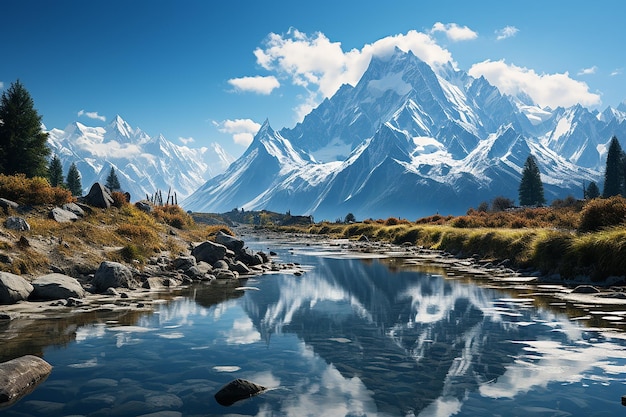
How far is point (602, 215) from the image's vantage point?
2662 cm

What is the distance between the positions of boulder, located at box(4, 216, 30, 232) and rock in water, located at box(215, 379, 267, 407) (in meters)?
19.8

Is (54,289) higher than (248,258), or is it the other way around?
(248,258)

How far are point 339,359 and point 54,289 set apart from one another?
12.8 metres

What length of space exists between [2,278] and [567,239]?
25945mm

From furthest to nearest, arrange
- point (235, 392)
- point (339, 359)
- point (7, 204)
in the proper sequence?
point (7, 204)
point (339, 359)
point (235, 392)

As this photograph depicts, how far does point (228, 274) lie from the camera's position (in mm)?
27766

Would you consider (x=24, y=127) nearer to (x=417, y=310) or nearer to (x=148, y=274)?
(x=148, y=274)

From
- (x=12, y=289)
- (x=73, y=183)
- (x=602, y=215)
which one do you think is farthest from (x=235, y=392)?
(x=73, y=183)

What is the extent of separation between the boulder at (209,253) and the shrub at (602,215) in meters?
23.1

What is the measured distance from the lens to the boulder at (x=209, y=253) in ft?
102

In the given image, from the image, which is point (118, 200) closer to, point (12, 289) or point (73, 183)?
point (12, 289)

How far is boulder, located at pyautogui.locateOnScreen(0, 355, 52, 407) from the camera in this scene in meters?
7.78

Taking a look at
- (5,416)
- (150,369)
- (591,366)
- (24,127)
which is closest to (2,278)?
(150,369)

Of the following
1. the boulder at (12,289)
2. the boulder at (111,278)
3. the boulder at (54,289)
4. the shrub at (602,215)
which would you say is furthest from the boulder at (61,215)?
the shrub at (602,215)
